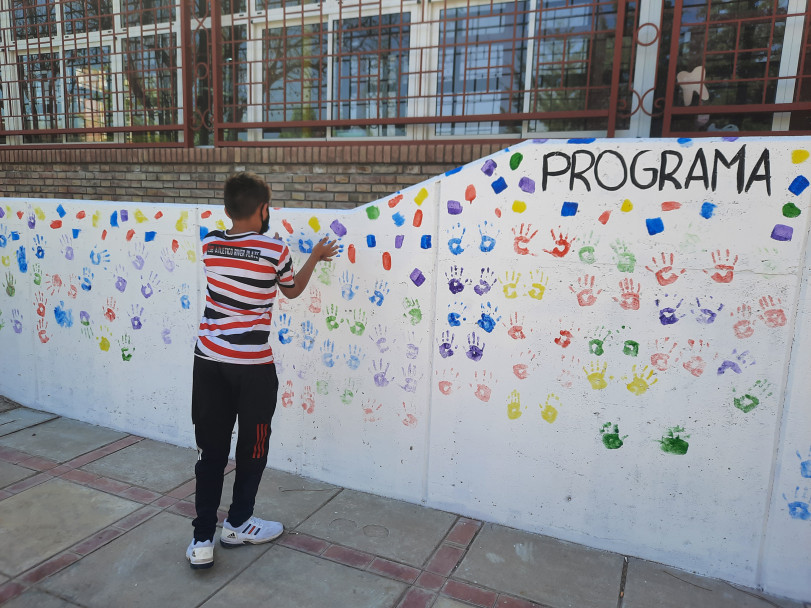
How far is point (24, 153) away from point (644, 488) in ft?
23.5

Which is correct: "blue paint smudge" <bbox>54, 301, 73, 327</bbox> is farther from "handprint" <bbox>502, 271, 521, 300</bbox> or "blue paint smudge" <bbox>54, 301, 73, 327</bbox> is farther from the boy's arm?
"handprint" <bbox>502, 271, 521, 300</bbox>

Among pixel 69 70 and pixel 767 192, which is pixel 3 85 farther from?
pixel 767 192

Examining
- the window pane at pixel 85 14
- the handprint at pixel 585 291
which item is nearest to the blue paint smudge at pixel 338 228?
the handprint at pixel 585 291

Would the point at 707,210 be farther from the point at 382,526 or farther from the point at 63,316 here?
the point at 63,316

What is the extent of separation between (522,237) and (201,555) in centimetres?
227

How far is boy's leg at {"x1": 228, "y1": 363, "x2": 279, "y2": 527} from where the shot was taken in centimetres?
271

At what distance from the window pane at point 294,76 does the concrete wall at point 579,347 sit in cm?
196

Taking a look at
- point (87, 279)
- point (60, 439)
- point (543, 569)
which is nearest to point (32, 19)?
point (87, 279)

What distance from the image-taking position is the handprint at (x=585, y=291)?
2.85 m

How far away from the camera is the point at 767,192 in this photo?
2.52 metres

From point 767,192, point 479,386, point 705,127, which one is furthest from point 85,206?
→ point 705,127

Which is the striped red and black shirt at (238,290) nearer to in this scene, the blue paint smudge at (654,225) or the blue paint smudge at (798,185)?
the blue paint smudge at (654,225)

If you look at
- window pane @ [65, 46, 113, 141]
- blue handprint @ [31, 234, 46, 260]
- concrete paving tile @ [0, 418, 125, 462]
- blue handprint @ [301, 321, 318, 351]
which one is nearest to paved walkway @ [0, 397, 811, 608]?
concrete paving tile @ [0, 418, 125, 462]

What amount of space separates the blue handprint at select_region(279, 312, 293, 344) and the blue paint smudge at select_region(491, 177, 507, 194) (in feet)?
5.08
